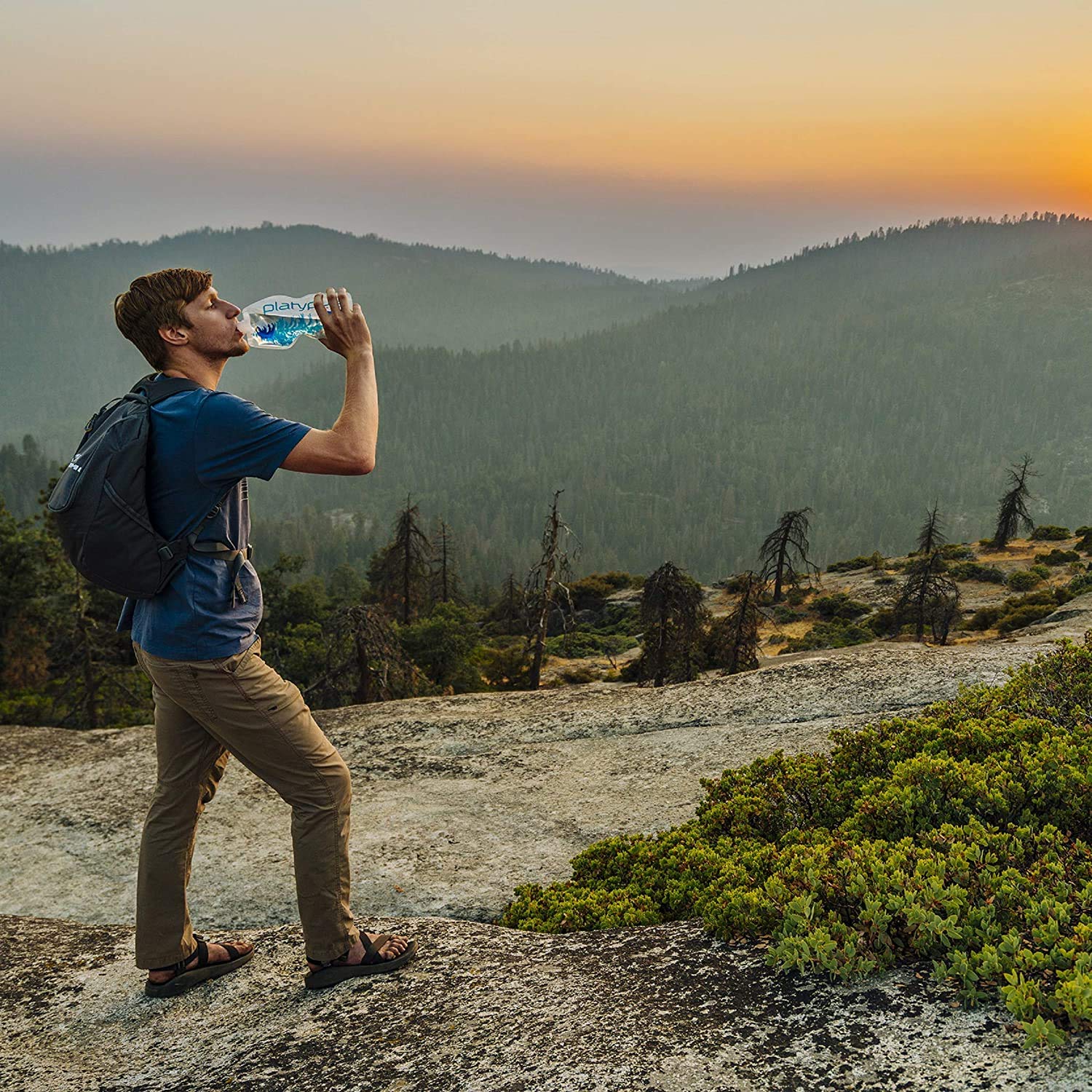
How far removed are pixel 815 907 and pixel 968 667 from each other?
24.8 ft

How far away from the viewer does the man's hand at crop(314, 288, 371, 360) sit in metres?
4.11

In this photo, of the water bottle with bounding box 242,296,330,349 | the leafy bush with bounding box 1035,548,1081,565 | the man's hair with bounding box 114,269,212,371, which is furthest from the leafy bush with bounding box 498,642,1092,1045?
the leafy bush with bounding box 1035,548,1081,565

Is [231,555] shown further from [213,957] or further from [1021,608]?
[1021,608]

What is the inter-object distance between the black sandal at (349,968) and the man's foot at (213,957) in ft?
2.12

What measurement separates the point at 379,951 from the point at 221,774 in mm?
1311

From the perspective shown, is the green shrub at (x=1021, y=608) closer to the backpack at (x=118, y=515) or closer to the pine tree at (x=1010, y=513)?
the pine tree at (x=1010, y=513)

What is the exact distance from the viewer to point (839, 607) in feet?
189

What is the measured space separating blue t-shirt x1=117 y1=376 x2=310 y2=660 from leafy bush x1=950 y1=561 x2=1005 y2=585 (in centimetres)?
6057

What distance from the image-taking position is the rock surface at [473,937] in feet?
10.3

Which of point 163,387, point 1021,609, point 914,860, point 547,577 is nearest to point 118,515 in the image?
point 163,387

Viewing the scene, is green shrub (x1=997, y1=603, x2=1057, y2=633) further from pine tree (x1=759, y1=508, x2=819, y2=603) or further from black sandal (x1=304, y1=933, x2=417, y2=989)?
black sandal (x1=304, y1=933, x2=417, y2=989)

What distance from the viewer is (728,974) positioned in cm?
368

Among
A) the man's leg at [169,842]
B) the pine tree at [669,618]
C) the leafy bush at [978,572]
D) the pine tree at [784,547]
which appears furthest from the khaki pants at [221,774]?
the leafy bush at [978,572]

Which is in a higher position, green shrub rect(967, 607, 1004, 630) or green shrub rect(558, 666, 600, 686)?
green shrub rect(967, 607, 1004, 630)
